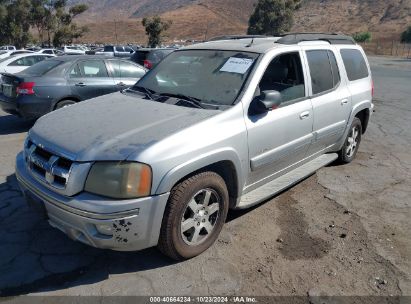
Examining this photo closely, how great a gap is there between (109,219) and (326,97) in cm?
311

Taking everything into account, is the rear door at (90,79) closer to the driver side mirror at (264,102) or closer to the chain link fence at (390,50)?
the driver side mirror at (264,102)

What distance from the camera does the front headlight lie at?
2.76 m

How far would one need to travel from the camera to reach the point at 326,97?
184 inches

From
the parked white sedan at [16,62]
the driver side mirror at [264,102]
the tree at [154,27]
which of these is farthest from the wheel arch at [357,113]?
the tree at [154,27]

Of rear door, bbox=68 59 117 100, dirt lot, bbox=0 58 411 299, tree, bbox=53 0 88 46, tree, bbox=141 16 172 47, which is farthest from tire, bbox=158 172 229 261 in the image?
tree, bbox=53 0 88 46

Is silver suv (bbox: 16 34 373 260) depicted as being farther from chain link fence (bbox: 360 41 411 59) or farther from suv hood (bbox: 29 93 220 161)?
chain link fence (bbox: 360 41 411 59)

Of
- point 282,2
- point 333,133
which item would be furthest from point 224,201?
point 282,2

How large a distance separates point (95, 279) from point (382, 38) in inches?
2824

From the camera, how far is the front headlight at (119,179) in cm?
276

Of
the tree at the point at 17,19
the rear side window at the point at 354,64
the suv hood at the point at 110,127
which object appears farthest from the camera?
the tree at the point at 17,19

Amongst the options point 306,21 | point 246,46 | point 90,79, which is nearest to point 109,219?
point 246,46

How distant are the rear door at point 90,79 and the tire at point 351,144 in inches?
186

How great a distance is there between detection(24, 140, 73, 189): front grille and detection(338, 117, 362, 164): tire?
4.10 meters

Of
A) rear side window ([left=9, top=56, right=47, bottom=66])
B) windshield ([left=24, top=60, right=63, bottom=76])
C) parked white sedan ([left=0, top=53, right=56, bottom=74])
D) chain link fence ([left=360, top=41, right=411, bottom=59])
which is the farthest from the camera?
chain link fence ([left=360, top=41, right=411, bottom=59])
